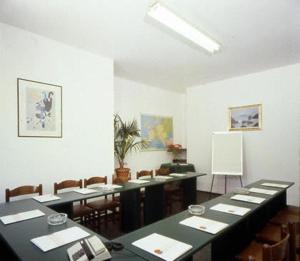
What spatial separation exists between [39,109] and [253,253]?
2.98 metres

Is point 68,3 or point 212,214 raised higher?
point 68,3

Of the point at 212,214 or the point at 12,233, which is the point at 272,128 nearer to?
the point at 212,214

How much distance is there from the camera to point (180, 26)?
257 centimetres

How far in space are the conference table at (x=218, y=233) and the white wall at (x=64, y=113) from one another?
2079mm

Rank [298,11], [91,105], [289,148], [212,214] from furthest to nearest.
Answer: [289,148] → [91,105] → [298,11] → [212,214]

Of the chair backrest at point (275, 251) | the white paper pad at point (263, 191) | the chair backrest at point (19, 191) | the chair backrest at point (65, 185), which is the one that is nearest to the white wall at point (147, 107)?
the chair backrest at point (65, 185)

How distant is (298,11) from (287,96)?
7.07ft

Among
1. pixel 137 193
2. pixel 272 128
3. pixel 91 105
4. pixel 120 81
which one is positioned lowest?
pixel 137 193

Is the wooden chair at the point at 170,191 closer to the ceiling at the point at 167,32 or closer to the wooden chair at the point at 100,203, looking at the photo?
the wooden chair at the point at 100,203

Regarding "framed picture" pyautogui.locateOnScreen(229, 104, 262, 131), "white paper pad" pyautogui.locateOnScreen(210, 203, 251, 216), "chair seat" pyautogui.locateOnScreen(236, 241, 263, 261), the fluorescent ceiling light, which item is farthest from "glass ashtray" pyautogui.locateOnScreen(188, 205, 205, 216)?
"framed picture" pyautogui.locateOnScreen(229, 104, 262, 131)

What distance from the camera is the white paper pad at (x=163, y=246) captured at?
3.92ft

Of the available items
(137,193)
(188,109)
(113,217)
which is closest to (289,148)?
(188,109)

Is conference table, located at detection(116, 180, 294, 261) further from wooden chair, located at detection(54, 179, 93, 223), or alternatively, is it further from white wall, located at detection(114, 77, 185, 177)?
white wall, located at detection(114, 77, 185, 177)

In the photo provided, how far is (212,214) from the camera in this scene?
185 cm
